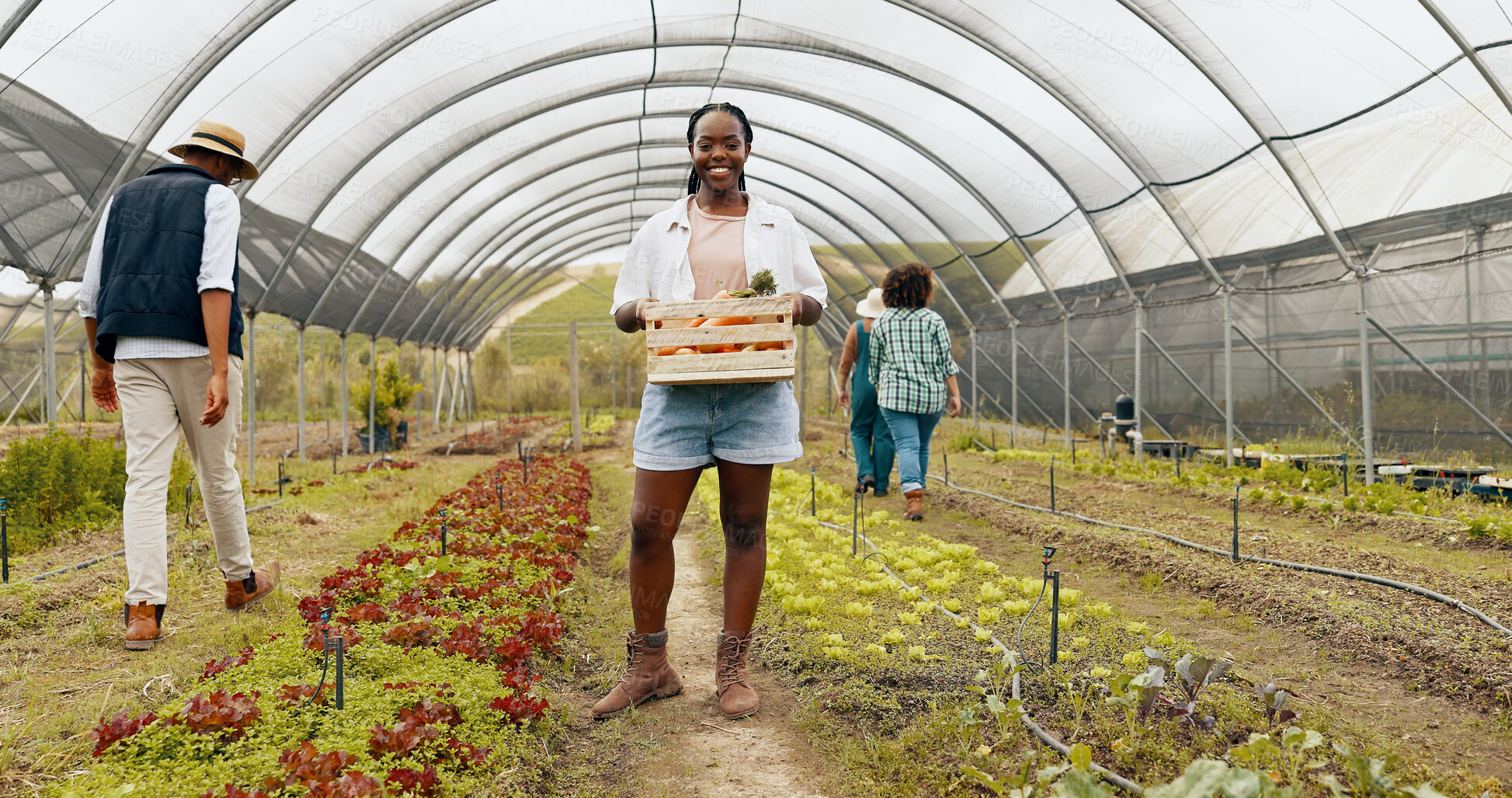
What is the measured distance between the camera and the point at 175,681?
2.79 metres

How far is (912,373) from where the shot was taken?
6.32 m

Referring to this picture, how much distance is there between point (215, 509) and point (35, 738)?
1383 mm

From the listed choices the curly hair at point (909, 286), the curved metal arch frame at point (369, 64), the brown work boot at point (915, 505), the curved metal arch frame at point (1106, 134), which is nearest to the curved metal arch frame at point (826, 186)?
the curved metal arch frame at point (1106, 134)

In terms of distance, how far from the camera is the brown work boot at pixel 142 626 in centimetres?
323

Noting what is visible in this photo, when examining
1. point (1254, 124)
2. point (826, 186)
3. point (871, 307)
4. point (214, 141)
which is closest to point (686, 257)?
point (214, 141)

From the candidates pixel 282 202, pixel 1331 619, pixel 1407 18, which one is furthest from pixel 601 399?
pixel 1331 619

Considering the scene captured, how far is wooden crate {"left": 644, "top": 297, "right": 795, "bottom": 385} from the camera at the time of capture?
2.54 metres

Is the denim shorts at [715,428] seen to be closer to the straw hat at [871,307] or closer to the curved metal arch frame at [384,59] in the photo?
the straw hat at [871,307]

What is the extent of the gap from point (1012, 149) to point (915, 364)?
5.44 meters

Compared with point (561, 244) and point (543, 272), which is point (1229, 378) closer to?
point (561, 244)

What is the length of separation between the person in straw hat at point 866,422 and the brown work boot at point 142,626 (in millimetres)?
4914

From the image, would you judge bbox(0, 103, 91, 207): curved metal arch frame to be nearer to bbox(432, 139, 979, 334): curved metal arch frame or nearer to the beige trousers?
the beige trousers

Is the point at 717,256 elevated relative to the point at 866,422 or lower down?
elevated

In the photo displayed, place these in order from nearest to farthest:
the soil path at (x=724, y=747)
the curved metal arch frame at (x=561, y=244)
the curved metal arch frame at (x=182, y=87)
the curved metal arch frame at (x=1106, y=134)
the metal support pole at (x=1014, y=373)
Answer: the soil path at (x=724, y=747) < the curved metal arch frame at (x=182, y=87) < the curved metal arch frame at (x=1106, y=134) < the metal support pole at (x=1014, y=373) < the curved metal arch frame at (x=561, y=244)
